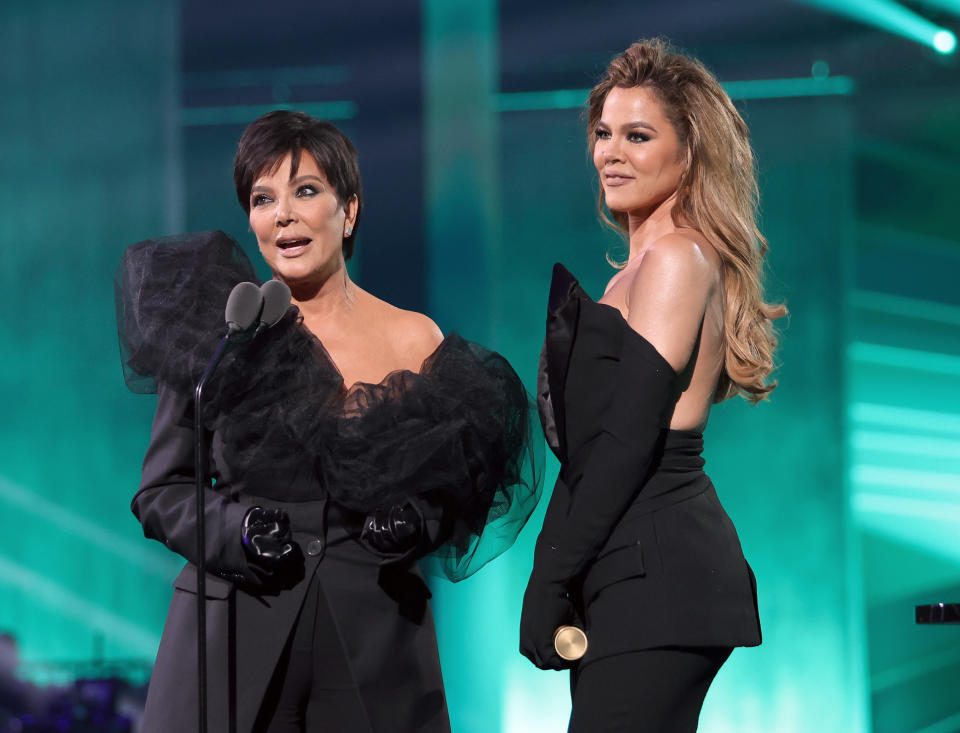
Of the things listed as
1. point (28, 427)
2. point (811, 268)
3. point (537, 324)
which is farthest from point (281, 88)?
point (811, 268)

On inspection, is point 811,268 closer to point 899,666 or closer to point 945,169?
point 945,169

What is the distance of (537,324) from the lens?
15.1 ft

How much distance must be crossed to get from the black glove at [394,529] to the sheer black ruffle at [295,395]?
0.04 m

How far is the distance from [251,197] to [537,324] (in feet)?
7.93

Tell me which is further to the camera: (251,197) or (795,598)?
(795,598)

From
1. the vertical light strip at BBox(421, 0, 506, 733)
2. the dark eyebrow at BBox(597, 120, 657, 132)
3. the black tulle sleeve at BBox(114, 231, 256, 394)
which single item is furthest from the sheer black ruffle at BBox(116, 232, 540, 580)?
the vertical light strip at BBox(421, 0, 506, 733)

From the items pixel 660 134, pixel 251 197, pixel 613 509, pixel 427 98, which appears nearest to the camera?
pixel 613 509

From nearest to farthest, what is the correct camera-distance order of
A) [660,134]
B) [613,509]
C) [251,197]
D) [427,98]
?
[613,509], [660,134], [251,197], [427,98]

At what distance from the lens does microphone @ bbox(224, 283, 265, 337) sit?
6.30ft

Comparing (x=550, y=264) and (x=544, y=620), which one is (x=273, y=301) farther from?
(x=550, y=264)

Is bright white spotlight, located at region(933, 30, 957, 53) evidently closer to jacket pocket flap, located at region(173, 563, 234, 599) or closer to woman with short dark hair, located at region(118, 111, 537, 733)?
woman with short dark hair, located at region(118, 111, 537, 733)

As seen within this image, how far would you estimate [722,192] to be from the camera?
2.11 meters

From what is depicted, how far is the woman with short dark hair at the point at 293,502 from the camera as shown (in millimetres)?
2035

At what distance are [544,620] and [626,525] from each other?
0.72ft
